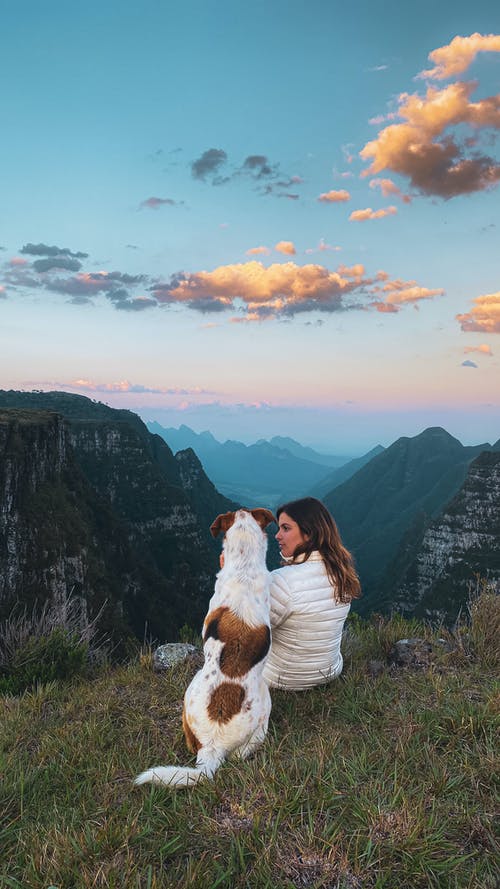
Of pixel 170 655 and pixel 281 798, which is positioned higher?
pixel 281 798

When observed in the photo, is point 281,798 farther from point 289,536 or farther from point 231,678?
point 289,536

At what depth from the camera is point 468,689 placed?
4.74 meters

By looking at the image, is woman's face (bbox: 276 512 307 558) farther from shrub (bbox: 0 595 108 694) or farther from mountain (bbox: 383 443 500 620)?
mountain (bbox: 383 443 500 620)

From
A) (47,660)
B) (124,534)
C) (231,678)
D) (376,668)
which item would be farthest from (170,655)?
(124,534)

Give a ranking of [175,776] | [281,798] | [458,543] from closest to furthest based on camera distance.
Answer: [281,798] → [175,776] → [458,543]

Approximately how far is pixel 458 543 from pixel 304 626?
125 meters

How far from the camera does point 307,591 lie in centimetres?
434

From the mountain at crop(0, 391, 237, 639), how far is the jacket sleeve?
45277 millimetres

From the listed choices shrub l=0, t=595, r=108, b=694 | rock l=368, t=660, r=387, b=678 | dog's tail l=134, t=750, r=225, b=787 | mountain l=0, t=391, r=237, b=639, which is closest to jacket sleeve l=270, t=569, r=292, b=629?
dog's tail l=134, t=750, r=225, b=787

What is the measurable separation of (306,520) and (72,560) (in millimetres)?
83484

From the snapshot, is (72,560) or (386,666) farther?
(72,560)

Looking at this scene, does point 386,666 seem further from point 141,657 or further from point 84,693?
point 84,693

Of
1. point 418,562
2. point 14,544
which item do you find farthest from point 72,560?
point 418,562

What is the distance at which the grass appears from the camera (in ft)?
8.15
